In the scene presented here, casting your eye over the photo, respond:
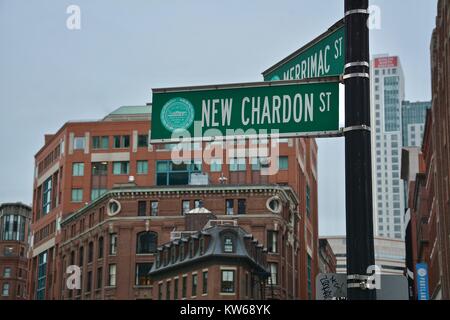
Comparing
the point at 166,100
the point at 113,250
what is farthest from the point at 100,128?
the point at 166,100

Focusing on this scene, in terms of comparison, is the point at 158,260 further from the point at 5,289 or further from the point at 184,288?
the point at 5,289

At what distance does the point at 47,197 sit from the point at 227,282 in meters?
50.9

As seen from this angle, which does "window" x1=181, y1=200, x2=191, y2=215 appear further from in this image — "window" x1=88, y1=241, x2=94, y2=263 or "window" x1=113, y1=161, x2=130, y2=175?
"window" x1=113, y1=161, x2=130, y2=175

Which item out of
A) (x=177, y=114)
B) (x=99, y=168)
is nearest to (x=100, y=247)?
(x=99, y=168)

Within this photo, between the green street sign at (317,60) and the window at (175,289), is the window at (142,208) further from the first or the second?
the green street sign at (317,60)

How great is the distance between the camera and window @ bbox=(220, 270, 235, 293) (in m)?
80.9

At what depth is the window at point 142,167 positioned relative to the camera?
365 feet

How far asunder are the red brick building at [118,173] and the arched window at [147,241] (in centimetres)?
102

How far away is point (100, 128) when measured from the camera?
116 meters

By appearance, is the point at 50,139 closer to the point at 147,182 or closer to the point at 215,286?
the point at 147,182

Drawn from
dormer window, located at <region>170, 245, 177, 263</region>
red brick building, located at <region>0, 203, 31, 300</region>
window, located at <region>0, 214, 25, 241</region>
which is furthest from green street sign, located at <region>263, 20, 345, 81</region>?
window, located at <region>0, 214, 25, 241</region>

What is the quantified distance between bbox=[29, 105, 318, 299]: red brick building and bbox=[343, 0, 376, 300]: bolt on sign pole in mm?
92854

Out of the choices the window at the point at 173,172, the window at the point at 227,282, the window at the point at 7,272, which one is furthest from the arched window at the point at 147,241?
the window at the point at 7,272

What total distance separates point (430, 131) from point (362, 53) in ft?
221
